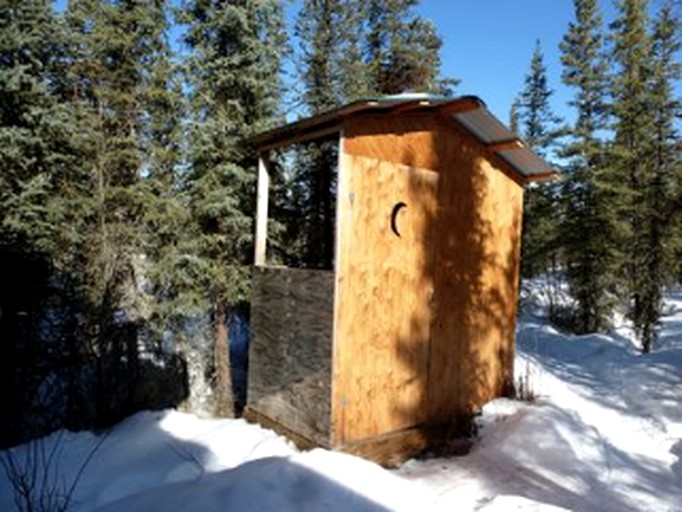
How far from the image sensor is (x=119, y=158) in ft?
22.9

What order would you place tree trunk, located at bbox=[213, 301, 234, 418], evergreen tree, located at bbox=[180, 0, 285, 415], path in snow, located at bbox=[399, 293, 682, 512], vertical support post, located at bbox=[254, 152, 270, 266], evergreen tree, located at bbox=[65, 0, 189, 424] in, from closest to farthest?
path in snow, located at bbox=[399, 293, 682, 512] → vertical support post, located at bbox=[254, 152, 270, 266] → evergreen tree, located at bbox=[65, 0, 189, 424] → evergreen tree, located at bbox=[180, 0, 285, 415] → tree trunk, located at bbox=[213, 301, 234, 418]

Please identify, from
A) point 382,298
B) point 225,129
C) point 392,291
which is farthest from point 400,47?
point 382,298

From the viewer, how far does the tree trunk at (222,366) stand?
740cm

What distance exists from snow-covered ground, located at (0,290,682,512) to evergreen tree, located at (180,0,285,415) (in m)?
1.99

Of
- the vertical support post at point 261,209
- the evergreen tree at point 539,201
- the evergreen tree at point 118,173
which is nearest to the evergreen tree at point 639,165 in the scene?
the evergreen tree at point 539,201

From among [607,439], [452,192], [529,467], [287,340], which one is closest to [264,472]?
[287,340]

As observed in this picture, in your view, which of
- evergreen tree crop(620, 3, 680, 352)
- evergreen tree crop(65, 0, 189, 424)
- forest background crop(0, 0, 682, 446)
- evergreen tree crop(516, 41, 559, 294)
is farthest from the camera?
evergreen tree crop(516, 41, 559, 294)

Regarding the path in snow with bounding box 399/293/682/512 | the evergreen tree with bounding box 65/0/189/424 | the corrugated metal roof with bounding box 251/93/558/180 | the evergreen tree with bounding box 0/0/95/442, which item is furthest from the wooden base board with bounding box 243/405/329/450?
the corrugated metal roof with bounding box 251/93/558/180

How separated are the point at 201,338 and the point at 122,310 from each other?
1380 mm

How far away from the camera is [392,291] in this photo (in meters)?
5.34

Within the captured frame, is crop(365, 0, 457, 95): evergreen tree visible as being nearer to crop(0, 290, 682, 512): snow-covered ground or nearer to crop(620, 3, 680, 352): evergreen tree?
crop(620, 3, 680, 352): evergreen tree

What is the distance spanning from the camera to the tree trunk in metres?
7.40

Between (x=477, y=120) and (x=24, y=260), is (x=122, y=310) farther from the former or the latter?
(x=477, y=120)

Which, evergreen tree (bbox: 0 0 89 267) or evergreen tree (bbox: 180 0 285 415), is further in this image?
evergreen tree (bbox: 180 0 285 415)
